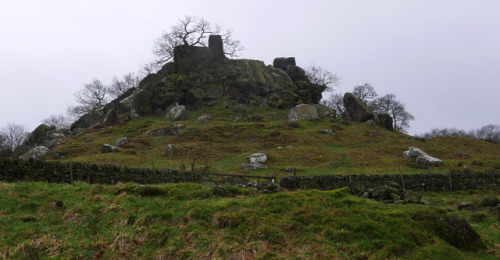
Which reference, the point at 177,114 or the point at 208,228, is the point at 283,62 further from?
the point at 208,228

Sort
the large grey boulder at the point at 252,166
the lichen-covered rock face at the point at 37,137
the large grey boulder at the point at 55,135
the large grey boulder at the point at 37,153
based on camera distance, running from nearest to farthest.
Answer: the large grey boulder at the point at 252,166 < the large grey boulder at the point at 37,153 < the lichen-covered rock face at the point at 37,137 < the large grey boulder at the point at 55,135

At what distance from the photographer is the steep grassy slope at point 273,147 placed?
2702cm

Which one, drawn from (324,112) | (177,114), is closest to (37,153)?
(177,114)

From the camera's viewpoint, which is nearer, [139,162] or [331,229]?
[331,229]

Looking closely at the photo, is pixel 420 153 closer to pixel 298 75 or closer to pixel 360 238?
pixel 360 238

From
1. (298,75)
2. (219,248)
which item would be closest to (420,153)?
(219,248)

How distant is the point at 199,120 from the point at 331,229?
39784 millimetres

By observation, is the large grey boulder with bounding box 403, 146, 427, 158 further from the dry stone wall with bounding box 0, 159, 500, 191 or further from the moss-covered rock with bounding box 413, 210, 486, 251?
the moss-covered rock with bounding box 413, 210, 486, 251

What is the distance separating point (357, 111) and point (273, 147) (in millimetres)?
23095

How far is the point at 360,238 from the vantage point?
7.32 m

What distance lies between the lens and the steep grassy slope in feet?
88.6

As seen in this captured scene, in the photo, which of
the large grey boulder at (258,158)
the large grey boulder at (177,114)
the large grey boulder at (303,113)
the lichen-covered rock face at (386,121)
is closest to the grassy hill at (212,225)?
the large grey boulder at (258,158)

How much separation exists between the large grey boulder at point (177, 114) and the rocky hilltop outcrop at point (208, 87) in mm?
3855

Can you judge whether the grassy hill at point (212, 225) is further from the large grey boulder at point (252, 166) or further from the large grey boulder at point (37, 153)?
the large grey boulder at point (37, 153)
